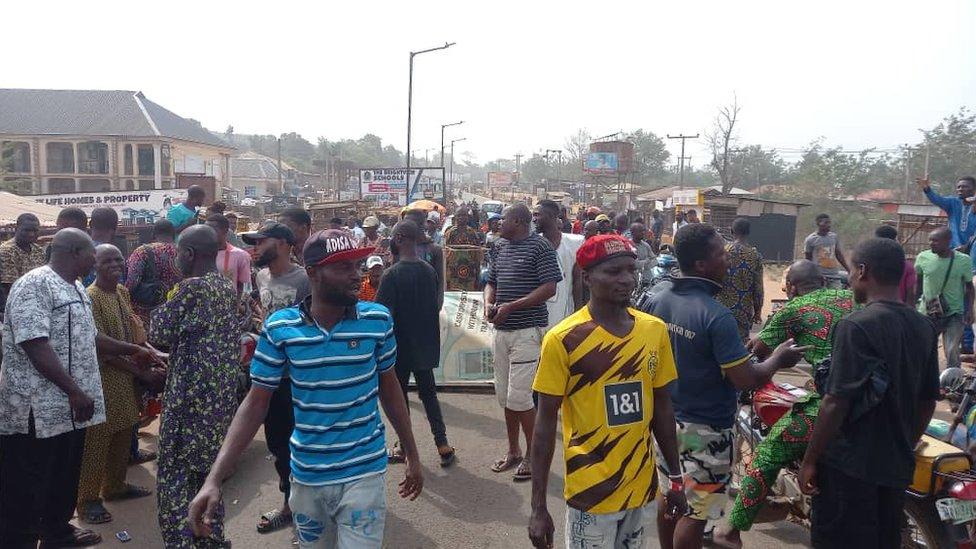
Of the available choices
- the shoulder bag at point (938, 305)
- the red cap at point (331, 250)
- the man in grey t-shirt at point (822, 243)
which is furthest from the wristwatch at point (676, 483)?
the man in grey t-shirt at point (822, 243)

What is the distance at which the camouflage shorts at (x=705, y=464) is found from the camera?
3.40m

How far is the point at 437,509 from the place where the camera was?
15.8 feet

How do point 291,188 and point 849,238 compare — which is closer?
point 849,238

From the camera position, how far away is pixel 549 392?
2693 mm

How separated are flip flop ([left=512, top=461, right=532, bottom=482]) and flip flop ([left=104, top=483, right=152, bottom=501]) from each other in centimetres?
264

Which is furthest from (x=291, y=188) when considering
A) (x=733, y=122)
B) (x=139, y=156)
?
(x=733, y=122)

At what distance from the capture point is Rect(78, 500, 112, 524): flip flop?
4.57 metres

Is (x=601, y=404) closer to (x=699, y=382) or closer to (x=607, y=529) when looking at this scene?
(x=607, y=529)

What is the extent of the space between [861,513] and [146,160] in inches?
2184

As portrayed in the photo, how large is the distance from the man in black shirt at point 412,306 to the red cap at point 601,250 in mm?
2639

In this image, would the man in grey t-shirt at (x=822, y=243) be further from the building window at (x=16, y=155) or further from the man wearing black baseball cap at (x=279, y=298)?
the building window at (x=16, y=155)

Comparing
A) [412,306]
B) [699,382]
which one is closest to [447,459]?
[412,306]

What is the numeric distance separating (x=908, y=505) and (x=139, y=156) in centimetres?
5545

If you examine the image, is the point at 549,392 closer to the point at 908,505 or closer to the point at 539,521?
the point at 539,521
